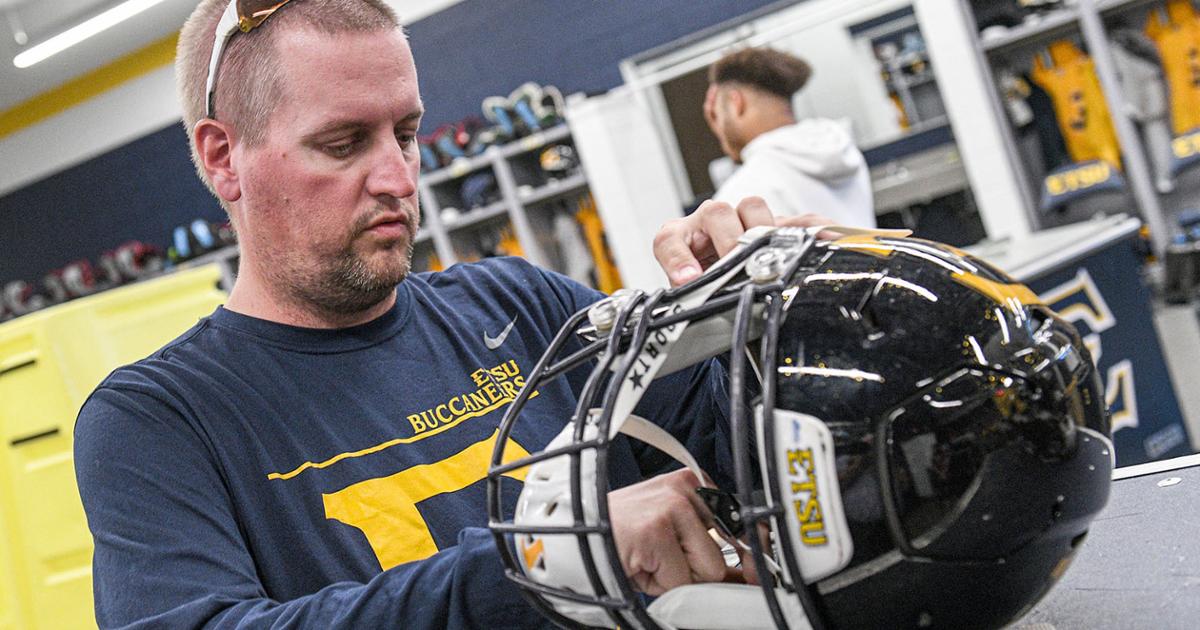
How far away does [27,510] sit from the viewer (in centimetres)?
371

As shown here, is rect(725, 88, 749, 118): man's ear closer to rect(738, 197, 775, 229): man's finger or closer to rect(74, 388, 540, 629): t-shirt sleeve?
rect(738, 197, 775, 229): man's finger

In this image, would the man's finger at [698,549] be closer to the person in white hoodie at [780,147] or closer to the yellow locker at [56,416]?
the person in white hoodie at [780,147]

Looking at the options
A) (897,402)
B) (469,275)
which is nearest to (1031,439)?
(897,402)

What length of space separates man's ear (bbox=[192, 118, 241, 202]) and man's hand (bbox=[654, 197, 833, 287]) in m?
0.57

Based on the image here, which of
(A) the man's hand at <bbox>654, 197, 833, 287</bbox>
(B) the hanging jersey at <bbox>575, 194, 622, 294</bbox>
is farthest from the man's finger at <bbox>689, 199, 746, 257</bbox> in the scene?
(B) the hanging jersey at <bbox>575, 194, 622, 294</bbox>

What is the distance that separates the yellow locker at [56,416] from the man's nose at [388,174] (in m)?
2.62

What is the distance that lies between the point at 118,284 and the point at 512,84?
3.62 metres

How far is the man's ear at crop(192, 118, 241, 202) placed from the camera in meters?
1.34

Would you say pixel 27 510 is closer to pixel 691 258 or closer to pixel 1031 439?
pixel 691 258

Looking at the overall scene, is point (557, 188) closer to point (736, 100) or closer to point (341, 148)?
point (736, 100)

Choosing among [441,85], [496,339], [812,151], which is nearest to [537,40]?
[441,85]

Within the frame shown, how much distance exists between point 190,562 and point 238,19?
0.63m

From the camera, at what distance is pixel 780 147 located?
3.65m

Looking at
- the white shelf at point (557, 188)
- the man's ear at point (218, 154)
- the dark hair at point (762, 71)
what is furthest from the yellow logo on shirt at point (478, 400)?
the white shelf at point (557, 188)
